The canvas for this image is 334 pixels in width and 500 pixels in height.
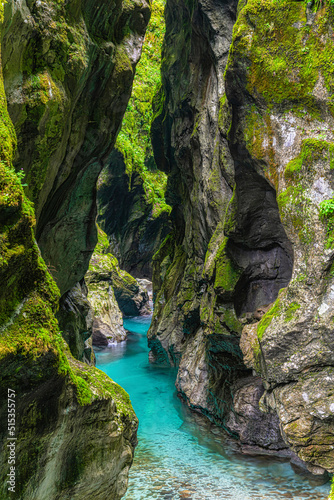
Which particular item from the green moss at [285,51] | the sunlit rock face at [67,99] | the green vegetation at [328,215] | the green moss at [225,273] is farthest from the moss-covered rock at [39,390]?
the green moss at [285,51]

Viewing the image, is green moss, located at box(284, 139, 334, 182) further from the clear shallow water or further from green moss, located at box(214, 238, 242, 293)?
the clear shallow water

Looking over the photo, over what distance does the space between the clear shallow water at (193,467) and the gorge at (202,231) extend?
384 mm

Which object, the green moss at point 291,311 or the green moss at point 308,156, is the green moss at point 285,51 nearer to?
the green moss at point 308,156

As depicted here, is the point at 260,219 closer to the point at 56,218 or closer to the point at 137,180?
the point at 56,218

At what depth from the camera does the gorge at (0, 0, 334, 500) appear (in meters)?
4.32

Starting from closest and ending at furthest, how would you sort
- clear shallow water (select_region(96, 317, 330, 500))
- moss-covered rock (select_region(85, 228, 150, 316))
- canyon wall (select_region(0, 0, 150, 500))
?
canyon wall (select_region(0, 0, 150, 500)) → clear shallow water (select_region(96, 317, 330, 500)) → moss-covered rock (select_region(85, 228, 150, 316))

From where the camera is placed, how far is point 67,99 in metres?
7.70

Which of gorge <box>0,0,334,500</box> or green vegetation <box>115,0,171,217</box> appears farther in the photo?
green vegetation <box>115,0,171,217</box>

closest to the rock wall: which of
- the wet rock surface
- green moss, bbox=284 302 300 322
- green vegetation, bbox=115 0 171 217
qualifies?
green vegetation, bbox=115 0 171 217

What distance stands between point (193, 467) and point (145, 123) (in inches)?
1276

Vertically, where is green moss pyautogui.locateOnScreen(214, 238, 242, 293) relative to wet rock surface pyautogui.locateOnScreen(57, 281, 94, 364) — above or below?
above

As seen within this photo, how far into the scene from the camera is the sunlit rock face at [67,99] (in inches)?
253

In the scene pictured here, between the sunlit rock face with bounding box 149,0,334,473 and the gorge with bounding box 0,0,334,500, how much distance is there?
0.04 meters

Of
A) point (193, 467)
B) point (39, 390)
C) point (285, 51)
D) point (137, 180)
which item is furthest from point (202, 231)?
point (137, 180)
